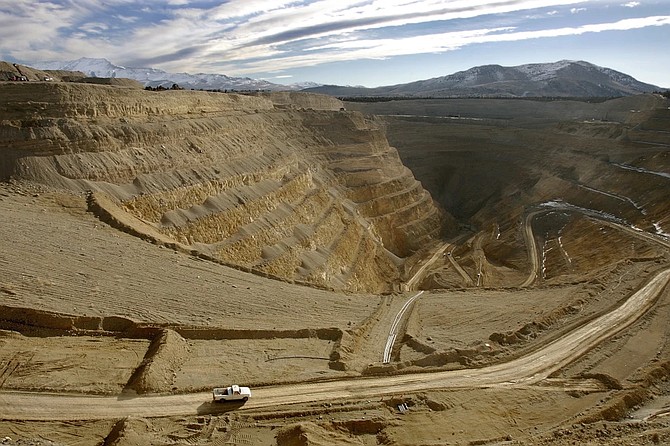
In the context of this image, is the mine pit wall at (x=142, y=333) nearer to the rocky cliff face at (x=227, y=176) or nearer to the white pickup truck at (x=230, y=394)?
the white pickup truck at (x=230, y=394)

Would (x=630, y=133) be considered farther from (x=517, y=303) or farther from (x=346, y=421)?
(x=346, y=421)

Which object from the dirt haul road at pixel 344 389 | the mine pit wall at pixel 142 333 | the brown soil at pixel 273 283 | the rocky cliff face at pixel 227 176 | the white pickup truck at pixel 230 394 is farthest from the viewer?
the rocky cliff face at pixel 227 176

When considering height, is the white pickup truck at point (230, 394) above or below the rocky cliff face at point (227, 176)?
below

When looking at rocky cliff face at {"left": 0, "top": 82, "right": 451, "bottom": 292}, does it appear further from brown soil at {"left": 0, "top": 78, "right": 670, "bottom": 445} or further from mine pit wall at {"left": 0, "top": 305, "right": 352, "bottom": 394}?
Answer: mine pit wall at {"left": 0, "top": 305, "right": 352, "bottom": 394}

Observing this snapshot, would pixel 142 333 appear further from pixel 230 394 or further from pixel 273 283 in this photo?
pixel 273 283

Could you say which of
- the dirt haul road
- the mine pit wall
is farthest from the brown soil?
the dirt haul road

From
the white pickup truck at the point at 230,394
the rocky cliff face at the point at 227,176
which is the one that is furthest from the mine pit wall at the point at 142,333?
the rocky cliff face at the point at 227,176

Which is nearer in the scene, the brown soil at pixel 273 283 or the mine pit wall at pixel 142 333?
the brown soil at pixel 273 283

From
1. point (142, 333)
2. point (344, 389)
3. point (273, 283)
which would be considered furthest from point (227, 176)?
point (344, 389)
